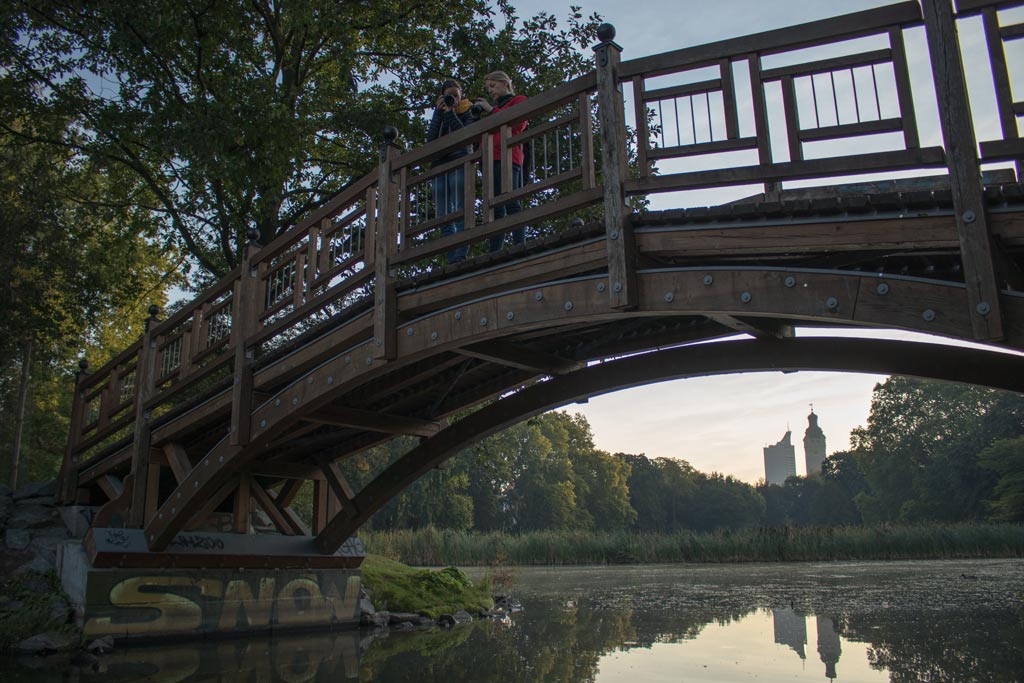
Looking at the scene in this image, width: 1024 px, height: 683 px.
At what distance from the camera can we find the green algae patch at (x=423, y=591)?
36.7ft

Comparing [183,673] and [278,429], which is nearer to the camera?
[183,673]

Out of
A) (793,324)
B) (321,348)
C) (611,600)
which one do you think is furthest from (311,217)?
(611,600)

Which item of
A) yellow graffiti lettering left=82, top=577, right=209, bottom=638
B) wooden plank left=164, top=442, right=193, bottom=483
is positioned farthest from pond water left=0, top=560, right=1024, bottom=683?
wooden plank left=164, top=442, right=193, bottom=483

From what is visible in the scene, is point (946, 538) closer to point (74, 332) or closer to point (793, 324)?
point (793, 324)

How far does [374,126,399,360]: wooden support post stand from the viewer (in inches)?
249

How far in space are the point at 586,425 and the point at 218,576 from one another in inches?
2021

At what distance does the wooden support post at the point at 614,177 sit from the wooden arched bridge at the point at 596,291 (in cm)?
1

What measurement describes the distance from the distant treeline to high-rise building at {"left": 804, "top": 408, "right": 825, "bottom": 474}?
62.1 meters

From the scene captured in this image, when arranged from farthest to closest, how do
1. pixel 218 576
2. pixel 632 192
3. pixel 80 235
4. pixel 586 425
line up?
pixel 586 425, pixel 80 235, pixel 218 576, pixel 632 192

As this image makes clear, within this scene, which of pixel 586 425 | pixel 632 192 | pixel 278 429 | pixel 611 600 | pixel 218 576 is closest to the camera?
pixel 632 192

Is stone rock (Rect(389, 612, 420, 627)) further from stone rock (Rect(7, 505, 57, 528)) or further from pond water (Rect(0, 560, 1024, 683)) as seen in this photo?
stone rock (Rect(7, 505, 57, 528))

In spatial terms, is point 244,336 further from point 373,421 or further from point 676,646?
point 676,646

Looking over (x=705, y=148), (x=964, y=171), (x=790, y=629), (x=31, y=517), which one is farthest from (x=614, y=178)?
(x=31, y=517)

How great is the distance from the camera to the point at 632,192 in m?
4.91
